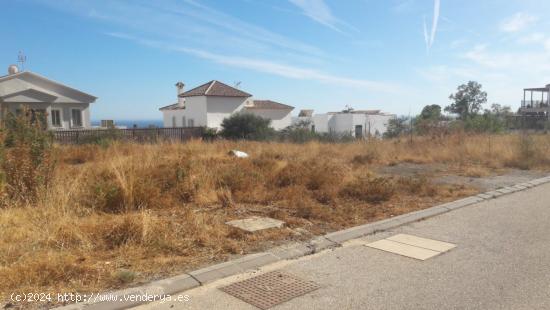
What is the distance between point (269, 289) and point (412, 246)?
233 centimetres

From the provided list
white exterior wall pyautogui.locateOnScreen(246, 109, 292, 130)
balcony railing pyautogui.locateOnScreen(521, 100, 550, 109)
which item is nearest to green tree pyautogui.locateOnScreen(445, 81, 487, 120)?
balcony railing pyautogui.locateOnScreen(521, 100, 550, 109)

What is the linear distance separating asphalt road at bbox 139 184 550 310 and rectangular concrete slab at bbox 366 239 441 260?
0.12 metres

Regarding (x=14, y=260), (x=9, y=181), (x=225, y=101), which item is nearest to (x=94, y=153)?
(x=9, y=181)

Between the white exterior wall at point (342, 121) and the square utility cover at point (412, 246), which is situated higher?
the white exterior wall at point (342, 121)

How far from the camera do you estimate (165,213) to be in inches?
265

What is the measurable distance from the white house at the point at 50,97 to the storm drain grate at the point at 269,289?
119 feet

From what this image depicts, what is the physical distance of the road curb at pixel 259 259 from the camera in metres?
3.78

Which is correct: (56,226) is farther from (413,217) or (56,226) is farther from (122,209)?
(413,217)

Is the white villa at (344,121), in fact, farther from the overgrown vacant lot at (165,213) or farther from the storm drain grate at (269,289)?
the storm drain grate at (269,289)

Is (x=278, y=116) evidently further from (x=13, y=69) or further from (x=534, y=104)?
(x=534, y=104)

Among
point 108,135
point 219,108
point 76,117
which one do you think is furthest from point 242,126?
point 76,117

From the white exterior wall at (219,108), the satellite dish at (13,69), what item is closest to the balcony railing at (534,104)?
the white exterior wall at (219,108)

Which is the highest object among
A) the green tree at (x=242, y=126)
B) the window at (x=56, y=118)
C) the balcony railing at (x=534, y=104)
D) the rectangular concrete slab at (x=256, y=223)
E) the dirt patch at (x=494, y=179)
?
the balcony railing at (x=534, y=104)

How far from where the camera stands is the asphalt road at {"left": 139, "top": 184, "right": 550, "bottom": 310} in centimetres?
375
